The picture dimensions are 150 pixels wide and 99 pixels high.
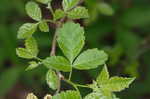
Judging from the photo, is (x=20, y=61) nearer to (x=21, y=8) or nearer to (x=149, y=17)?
(x=21, y=8)

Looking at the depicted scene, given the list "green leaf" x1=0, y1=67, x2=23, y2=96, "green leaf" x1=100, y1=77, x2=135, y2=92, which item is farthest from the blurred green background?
"green leaf" x1=100, y1=77, x2=135, y2=92

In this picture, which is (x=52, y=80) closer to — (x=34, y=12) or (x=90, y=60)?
(x=90, y=60)

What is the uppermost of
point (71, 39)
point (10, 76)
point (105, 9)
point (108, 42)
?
point (71, 39)

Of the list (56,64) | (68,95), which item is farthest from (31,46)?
(68,95)

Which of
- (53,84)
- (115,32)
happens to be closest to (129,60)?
(115,32)

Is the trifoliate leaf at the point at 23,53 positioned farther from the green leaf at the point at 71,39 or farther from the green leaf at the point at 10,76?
the green leaf at the point at 10,76

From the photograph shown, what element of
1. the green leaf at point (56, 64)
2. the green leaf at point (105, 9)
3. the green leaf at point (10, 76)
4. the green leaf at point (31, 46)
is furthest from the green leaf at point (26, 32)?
the green leaf at point (10, 76)
